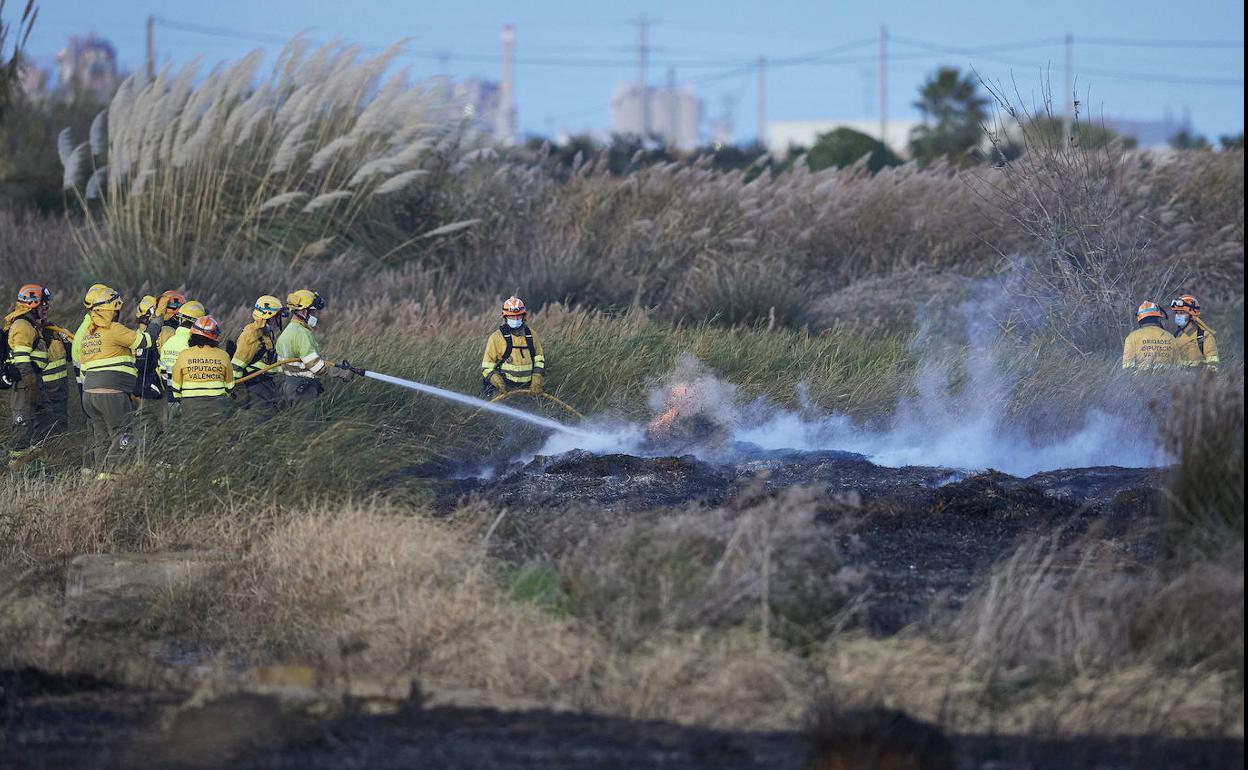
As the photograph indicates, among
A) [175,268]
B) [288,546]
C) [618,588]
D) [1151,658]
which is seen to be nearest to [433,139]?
[175,268]

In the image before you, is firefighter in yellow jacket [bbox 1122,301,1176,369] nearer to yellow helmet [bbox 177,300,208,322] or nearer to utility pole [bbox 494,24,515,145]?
yellow helmet [bbox 177,300,208,322]

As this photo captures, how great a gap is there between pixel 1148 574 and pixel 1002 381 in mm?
7204

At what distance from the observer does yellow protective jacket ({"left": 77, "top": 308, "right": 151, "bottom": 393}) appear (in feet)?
39.4

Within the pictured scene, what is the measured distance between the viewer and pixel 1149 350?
13.7 m

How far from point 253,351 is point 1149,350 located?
307 inches

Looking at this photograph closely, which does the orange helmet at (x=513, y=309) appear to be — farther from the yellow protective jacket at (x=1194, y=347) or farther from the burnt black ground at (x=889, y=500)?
the yellow protective jacket at (x=1194, y=347)

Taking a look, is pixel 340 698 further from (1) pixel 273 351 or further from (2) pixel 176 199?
(2) pixel 176 199

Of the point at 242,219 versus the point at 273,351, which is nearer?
the point at 273,351

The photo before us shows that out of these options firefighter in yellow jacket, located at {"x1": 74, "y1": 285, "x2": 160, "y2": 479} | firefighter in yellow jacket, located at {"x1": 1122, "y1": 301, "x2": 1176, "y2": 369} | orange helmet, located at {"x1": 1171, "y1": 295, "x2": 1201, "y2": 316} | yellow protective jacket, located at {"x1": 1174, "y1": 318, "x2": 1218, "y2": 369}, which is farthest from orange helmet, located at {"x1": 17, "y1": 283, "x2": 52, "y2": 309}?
orange helmet, located at {"x1": 1171, "y1": 295, "x2": 1201, "y2": 316}

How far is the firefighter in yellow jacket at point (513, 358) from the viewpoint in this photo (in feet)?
44.4

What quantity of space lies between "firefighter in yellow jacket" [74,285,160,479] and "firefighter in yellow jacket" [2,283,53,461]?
0.53m

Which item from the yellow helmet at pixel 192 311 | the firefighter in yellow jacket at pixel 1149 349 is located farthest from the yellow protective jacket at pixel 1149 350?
the yellow helmet at pixel 192 311

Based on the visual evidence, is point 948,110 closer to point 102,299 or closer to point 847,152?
point 847,152

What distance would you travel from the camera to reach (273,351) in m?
12.5
